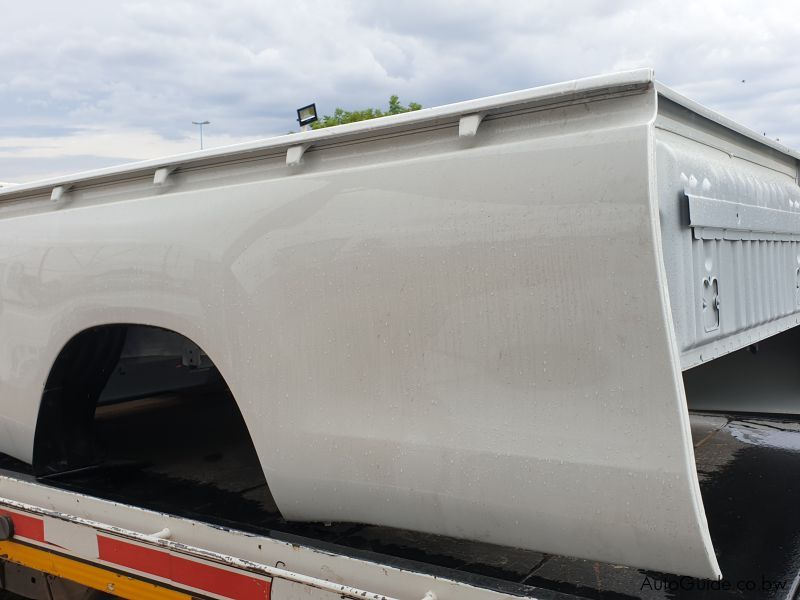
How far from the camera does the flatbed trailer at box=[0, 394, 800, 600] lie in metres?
2.01

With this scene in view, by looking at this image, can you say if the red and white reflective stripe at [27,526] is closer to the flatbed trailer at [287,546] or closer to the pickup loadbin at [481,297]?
the flatbed trailer at [287,546]

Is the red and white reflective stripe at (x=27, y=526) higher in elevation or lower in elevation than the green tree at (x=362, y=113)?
lower

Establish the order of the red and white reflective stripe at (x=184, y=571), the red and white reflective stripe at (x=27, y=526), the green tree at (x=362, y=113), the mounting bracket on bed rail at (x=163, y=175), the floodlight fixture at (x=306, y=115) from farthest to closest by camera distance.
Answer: the green tree at (x=362, y=113) < the floodlight fixture at (x=306, y=115) < the red and white reflective stripe at (x=27, y=526) < the mounting bracket on bed rail at (x=163, y=175) < the red and white reflective stripe at (x=184, y=571)

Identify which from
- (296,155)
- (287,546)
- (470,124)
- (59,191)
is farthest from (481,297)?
(59,191)

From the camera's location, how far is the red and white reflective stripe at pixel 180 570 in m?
2.21

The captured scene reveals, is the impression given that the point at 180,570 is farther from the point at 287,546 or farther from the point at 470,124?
the point at 470,124

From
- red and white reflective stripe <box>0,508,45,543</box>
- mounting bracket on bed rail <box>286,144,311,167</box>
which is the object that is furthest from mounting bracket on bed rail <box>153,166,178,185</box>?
red and white reflective stripe <box>0,508,45,543</box>

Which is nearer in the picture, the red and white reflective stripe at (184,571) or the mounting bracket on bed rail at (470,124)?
the mounting bracket on bed rail at (470,124)

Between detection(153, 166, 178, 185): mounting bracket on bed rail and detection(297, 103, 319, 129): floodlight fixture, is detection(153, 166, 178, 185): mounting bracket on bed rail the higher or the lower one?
the lower one

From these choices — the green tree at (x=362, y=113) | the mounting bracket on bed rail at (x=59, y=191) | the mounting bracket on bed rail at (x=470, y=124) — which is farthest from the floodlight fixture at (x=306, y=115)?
the green tree at (x=362, y=113)

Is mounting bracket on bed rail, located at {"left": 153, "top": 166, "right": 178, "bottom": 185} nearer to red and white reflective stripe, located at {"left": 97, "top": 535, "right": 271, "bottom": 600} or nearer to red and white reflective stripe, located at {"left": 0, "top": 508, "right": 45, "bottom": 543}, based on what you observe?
red and white reflective stripe, located at {"left": 97, "top": 535, "right": 271, "bottom": 600}

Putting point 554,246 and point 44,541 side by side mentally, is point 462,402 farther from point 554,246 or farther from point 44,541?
point 44,541

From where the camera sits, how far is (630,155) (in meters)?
1.70

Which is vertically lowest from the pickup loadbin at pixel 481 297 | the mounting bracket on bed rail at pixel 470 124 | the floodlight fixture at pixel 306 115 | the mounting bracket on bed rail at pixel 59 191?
the pickup loadbin at pixel 481 297
